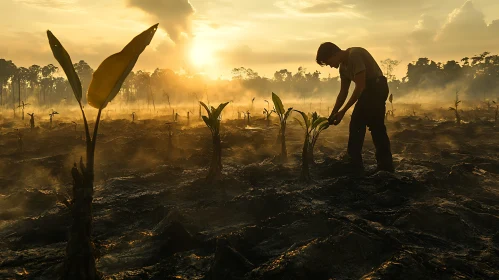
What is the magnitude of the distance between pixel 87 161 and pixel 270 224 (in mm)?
1848

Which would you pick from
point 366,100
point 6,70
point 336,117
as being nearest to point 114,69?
point 336,117

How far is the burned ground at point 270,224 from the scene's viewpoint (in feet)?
7.78

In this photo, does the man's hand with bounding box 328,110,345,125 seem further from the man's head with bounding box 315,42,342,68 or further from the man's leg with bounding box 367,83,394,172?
the man's head with bounding box 315,42,342,68

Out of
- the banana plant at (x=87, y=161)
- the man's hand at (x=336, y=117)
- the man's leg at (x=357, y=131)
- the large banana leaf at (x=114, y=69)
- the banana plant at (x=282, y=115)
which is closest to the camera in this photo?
the banana plant at (x=87, y=161)

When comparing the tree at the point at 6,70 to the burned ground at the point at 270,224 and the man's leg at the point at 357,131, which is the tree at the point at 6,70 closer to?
the burned ground at the point at 270,224

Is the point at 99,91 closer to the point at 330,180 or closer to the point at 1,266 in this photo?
A: the point at 1,266

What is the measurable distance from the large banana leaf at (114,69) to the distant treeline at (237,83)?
51228 millimetres

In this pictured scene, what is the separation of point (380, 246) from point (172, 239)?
1738 mm

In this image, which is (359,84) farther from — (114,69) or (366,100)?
(114,69)

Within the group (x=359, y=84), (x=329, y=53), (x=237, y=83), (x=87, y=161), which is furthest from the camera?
(x=237, y=83)

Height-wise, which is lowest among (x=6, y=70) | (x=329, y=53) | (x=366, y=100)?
(x=366, y=100)

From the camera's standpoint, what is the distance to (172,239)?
292 centimetres

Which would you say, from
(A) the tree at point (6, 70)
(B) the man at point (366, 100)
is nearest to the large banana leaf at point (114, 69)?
(B) the man at point (366, 100)

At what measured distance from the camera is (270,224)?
10.8ft
